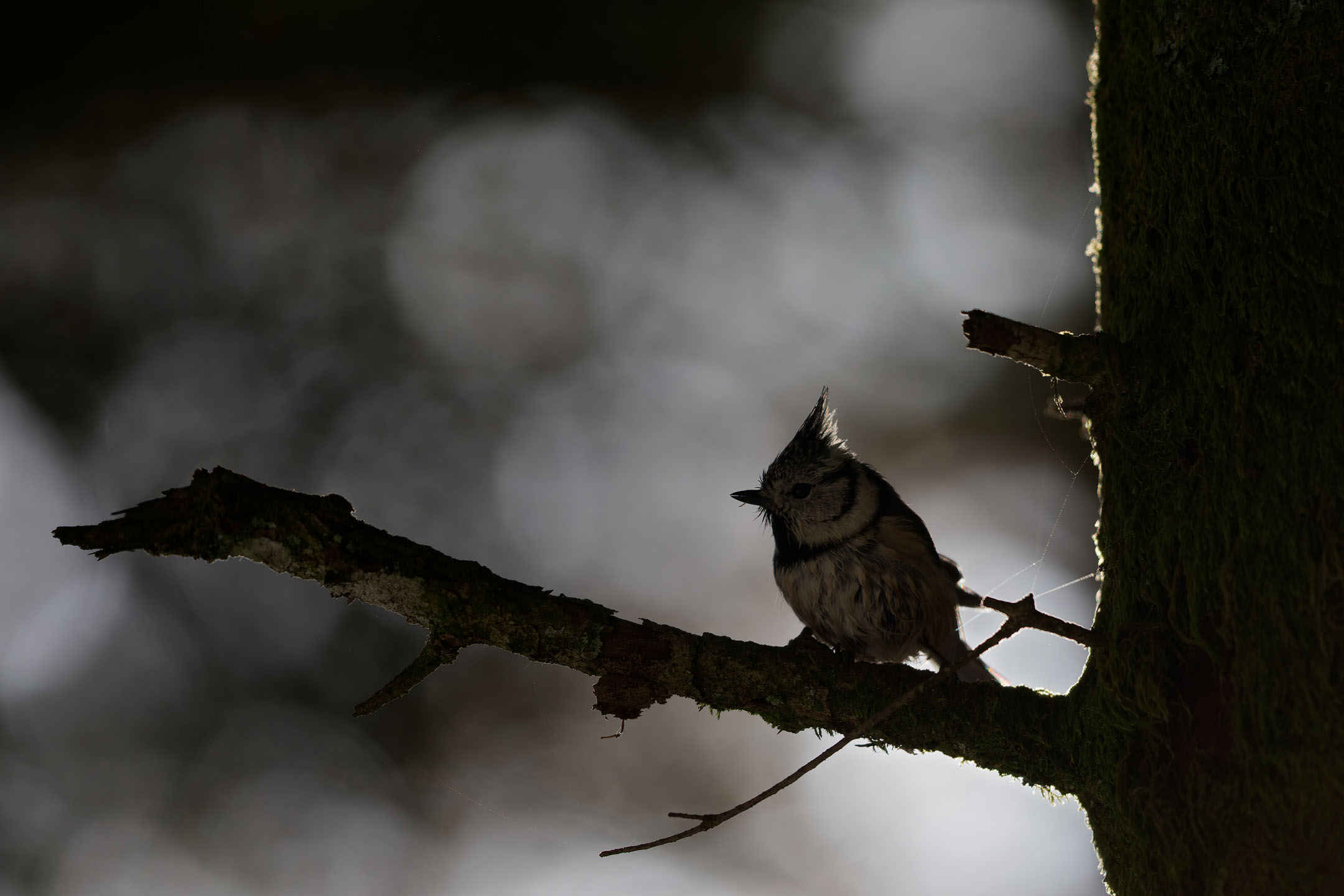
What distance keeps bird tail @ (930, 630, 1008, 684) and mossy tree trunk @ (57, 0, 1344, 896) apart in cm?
92

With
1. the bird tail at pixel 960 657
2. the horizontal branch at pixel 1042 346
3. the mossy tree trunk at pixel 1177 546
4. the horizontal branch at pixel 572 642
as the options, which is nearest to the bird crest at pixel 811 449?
the bird tail at pixel 960 657

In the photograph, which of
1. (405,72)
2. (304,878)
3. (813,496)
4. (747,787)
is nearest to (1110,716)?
(813,496)

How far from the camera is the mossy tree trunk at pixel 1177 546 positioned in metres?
1.20

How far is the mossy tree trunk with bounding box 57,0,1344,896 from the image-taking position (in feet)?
3.94

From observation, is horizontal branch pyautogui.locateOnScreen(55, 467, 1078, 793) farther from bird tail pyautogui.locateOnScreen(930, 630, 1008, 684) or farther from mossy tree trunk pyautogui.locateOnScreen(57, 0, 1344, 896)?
bird tail pyautogui.locateOnScreen(930, 630, 1008, 684)

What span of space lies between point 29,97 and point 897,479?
5.32 m

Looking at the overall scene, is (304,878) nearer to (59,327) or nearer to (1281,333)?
(59,327)

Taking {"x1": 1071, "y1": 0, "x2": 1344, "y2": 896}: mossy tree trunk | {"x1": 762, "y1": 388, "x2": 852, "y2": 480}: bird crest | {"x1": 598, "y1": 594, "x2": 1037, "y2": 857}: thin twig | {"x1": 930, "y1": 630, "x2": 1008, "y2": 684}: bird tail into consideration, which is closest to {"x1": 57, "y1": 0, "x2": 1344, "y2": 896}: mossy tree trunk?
{"x1": 1071, "y1": 0, "x2": 1344, "y2": 896}: mossy tree trunk

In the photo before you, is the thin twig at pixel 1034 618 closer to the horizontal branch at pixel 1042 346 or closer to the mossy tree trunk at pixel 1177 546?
the mossy tree trunk at pixel 1177 546

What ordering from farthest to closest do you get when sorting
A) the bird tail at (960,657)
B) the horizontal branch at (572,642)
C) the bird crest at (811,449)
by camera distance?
the bird crest at (811,449), the bird tail at (960,657), the horizontal branch at (572,642)

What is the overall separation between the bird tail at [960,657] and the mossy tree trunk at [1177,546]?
0.92 meters

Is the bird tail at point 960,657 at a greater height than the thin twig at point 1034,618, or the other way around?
the bird tail at point 960,657

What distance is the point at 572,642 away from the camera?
1554 mm

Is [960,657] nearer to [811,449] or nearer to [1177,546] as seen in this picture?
[811,449]
